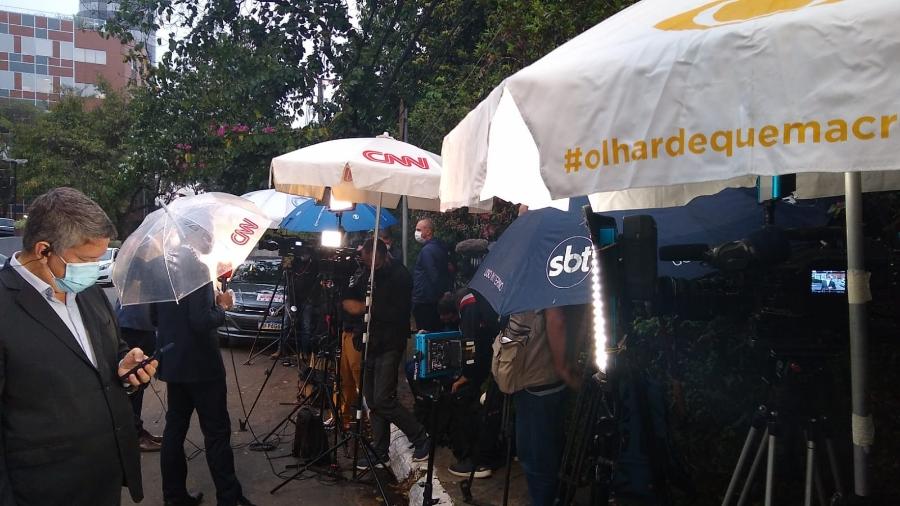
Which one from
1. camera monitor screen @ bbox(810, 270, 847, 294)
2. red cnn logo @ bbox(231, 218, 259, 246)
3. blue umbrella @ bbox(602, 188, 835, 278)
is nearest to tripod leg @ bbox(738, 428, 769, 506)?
camera monitor screen @ bbox(810, 270, 847, 294)

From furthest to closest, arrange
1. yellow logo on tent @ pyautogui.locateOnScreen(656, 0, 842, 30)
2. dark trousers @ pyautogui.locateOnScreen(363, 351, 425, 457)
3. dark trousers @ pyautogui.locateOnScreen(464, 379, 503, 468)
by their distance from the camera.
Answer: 1. dark trousers @ pyautogui.locateOnScreen(363, 351, 425, 457)
2. dark trousers @ pyautogui.locateOnScreen(464, 379, 503, 468)
3. yellow logo on tent @ pyautogui.locateOnScreen(656, 0, 842, 30)

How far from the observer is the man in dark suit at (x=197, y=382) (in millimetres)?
4328

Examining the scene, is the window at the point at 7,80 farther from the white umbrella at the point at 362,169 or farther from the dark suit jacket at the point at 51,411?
the dark suit jacket at the point at 51,411

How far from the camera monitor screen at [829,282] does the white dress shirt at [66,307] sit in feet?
9.53

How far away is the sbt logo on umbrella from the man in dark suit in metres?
2.48

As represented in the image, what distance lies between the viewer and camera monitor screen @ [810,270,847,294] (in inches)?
91.0

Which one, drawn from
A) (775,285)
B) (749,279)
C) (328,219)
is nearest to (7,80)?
(328,219)

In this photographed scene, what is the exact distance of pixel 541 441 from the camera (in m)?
3.65

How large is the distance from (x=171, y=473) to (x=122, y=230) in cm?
3536

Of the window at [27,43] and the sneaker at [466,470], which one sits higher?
the window at [27,43]

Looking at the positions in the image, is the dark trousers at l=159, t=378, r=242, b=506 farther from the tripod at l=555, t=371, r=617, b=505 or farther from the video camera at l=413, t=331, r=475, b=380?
the tripod at l=555, t=371, r=617, b=505

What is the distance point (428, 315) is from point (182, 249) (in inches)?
146

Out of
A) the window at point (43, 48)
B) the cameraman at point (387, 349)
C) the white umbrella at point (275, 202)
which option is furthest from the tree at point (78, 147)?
the window at point (43, 48)

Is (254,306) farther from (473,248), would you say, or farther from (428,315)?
(473,248)
